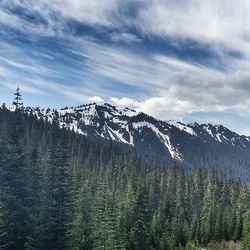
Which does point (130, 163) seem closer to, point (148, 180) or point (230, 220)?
point (148, 180)

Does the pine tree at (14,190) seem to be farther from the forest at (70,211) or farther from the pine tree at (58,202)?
the pine tree at (58,202)

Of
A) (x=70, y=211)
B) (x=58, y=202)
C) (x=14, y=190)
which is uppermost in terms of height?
(x=14, y=190)

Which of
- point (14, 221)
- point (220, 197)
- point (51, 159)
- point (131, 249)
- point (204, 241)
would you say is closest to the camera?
point (14, 221)

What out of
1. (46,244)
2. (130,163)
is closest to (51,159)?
(46,244)

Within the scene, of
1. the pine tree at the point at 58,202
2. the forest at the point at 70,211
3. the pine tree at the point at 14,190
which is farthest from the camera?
the pine tree at the point at 58,202

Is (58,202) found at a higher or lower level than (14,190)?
lower

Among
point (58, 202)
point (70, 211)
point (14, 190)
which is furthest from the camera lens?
point (70, 211)

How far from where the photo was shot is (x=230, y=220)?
113 metres

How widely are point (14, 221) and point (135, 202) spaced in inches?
1764

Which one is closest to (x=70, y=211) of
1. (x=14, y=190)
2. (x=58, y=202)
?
(x=58, y=202)

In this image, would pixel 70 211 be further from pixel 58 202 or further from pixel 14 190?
pixel 14 190

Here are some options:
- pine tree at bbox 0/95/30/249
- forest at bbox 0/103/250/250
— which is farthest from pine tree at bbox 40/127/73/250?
pine tree at bbox 0/95/30/249

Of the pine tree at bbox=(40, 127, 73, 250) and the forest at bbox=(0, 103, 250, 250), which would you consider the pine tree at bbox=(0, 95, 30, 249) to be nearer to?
the forest at bbox=(0, 103, 250, 250)

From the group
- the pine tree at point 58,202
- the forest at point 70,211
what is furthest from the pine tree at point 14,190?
the pine tree at point 58,202
